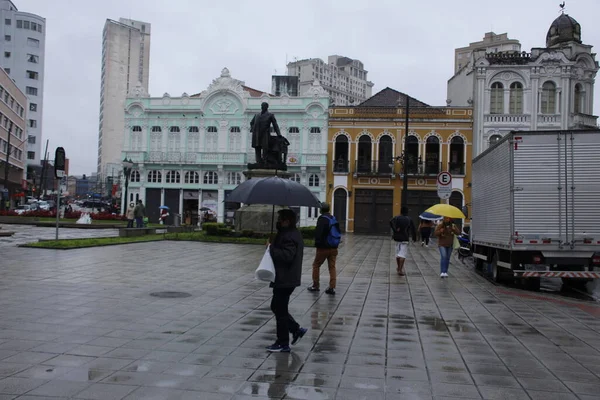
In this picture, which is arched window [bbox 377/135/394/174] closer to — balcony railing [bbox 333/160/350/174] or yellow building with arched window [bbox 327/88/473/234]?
yellow building with arched window [bbox 327/88/473/234]

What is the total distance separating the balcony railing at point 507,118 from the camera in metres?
42.5

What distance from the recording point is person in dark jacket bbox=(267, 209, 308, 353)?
639cm

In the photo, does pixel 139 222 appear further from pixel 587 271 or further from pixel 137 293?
pixel 587 271

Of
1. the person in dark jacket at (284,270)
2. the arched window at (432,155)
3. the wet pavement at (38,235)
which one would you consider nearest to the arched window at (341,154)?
the arched window at (432,155)

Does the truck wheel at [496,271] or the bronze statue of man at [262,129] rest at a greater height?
the bronze statue of man at [262,129]

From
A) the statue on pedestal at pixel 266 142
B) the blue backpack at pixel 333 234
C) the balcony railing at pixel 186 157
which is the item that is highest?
the balcony railing at pixel 186 157

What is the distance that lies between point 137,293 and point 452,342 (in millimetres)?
5386

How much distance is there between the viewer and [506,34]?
7919 centimetres

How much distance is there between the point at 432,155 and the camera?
149ft

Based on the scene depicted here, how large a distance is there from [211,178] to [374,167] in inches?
539

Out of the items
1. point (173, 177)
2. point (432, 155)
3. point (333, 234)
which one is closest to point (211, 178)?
point (173, 177)

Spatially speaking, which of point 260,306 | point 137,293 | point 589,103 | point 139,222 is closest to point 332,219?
point 260,306

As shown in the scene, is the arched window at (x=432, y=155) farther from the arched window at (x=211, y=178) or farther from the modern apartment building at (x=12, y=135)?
the modern apartment building at (x=12, y=135)

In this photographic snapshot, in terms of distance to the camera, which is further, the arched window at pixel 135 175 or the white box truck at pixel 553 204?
the arched window at pixel 135 175
